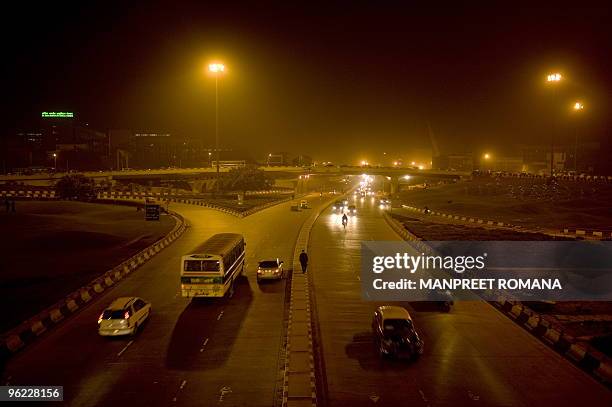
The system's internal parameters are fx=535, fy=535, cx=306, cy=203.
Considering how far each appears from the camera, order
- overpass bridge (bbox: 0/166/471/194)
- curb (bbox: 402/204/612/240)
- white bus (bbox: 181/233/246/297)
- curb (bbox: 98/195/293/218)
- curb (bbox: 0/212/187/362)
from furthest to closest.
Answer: overpass bridge (bbox: 0/166/471/194)
curb (bbox: 98/195/293/218)
curb (bbox: 402/204/612/240)
white bus (bbox: 181/233/246/297)
curb (bbox: 0/212/187/362)

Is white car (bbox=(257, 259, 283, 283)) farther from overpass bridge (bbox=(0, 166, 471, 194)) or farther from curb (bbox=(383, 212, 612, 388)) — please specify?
overpass bridge (bbox=(0, 166, 471, 194))

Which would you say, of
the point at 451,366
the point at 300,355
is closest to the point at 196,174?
the point at 300,355

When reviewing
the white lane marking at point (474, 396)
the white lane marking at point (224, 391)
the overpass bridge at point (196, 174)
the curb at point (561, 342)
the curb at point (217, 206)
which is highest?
the overpass bridge at point (196, 174)

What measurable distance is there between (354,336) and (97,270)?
870 inches

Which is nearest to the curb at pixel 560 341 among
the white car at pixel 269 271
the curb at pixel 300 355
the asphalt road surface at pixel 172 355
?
the curb at pixel 300 355

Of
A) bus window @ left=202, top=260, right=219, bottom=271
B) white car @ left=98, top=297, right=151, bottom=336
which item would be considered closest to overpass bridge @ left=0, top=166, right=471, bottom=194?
bus window @ left=202, top=260, right=219, bottom=271

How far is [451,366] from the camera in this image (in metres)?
19.0

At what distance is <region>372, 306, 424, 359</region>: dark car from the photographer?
19.2 metres

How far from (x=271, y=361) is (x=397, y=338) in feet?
15.3

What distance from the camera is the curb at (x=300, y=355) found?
50.5 ft

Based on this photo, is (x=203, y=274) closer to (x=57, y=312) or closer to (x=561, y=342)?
(x=57, y=312)

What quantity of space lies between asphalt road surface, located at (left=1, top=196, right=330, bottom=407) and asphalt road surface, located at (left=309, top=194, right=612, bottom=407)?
238 cm

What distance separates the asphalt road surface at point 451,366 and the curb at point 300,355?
2.41ft

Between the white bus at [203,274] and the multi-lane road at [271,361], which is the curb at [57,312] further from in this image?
the white bus at [203,274]
